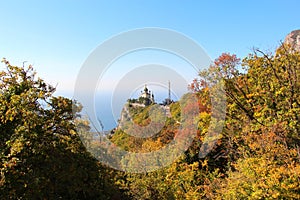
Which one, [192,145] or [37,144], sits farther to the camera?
[192,145]

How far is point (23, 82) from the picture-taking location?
10180 mm

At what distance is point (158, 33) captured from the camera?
1227cm

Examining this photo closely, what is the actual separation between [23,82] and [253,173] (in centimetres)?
855

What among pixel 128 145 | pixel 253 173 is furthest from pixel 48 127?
pixel 128 145

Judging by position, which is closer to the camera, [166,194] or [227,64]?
[166,194]

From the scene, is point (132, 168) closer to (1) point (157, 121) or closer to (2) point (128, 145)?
(2) point (128, 145)

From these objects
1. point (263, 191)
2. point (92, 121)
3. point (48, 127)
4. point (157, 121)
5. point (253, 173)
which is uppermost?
point (157, 121)

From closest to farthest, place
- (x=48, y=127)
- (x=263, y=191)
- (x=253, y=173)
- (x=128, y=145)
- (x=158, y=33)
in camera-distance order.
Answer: (x=263, y=191) → (x=253, y=173) → (x=48, y=127) → (x=158, y=33) → (x=128, y=145)

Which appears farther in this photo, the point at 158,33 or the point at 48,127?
the point at 158,33

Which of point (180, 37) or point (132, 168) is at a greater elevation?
point (180, 37)

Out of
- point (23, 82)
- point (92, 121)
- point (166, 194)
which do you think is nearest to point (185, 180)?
point (166, 194)

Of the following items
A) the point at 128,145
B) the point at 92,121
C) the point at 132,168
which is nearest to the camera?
the point at 92,121

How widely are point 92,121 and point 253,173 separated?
7852mm

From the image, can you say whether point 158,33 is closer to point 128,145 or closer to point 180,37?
point 180,37
